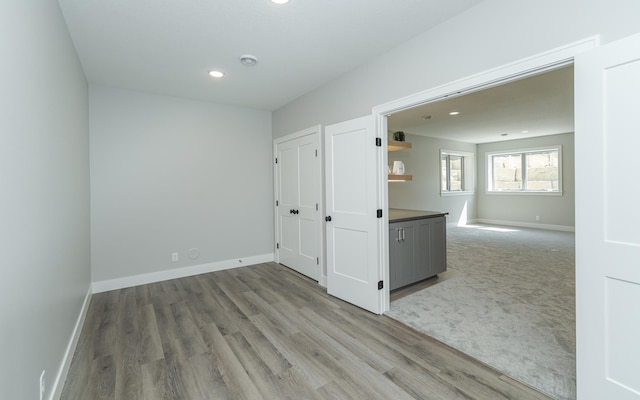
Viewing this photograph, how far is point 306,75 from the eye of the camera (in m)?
3.41

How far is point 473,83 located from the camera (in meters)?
2.12

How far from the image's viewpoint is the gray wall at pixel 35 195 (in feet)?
3.76

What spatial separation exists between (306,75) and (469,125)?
4.73 meters

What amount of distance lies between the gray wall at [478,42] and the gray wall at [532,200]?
761 cm

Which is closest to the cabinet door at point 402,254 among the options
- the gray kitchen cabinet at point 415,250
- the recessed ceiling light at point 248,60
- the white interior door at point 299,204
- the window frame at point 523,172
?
the gray kitchen cabinet at point 415,250

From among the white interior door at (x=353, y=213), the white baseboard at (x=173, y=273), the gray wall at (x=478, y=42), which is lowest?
the white baseboard at (x=173, y=273)

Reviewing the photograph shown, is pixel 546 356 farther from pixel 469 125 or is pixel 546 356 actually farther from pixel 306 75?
pixel 469 125

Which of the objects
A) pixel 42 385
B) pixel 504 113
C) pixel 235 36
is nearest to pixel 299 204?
pixel 235 36

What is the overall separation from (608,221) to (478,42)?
4.77 feet

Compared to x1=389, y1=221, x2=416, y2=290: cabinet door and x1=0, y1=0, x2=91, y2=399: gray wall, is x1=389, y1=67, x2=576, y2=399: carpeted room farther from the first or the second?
x1=0, y1=0, x2=91, y2=399: gray wall

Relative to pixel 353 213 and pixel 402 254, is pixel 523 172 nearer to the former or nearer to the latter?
pixel 402 254

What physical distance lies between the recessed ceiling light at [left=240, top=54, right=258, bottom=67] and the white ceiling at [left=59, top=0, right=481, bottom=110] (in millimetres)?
60

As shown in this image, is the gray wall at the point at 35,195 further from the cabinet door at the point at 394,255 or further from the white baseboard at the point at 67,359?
the cabinet door at the point at 394,255

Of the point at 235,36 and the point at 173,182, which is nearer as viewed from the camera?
the point at 235,36
